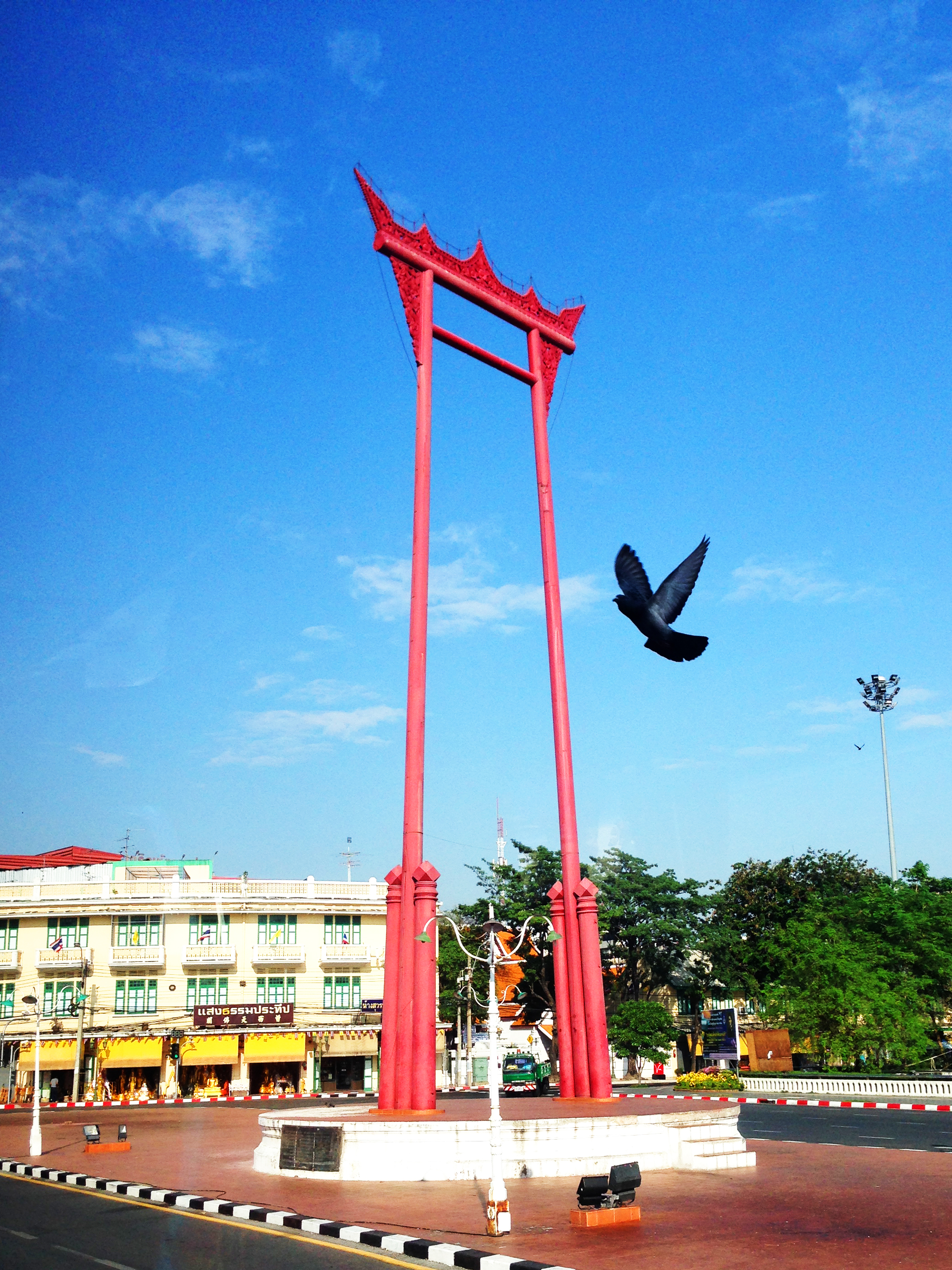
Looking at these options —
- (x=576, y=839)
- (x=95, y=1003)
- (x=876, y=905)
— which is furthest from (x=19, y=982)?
(x=876, y=905)

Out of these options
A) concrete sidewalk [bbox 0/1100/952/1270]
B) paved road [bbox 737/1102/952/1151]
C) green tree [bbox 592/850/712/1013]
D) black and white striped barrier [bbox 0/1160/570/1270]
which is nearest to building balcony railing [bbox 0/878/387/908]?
green tree [bbox 592/850/712/1013]

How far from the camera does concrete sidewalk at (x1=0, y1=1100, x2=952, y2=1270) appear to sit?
9719mm

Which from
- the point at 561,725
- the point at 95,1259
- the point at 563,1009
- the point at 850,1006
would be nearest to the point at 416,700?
the point at 561,725

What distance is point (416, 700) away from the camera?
18.0 metres

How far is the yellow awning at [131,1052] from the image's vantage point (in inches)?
1583

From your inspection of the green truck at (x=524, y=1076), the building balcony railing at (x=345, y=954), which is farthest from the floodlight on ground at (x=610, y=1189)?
the building balcony railing at (x=345, y=954)

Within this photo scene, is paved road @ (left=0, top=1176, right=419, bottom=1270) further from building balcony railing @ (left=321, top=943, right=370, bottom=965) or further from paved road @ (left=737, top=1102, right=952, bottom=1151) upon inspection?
building balcony railing @ (left=321, top=943, right=370, bottom=965)

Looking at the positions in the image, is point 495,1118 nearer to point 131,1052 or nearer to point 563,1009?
point 563,1009

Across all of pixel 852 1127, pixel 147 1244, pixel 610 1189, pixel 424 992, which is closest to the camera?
pixel 147 1244

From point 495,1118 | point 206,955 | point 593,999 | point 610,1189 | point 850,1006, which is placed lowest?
point 610,1189

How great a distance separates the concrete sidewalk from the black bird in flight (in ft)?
21.8

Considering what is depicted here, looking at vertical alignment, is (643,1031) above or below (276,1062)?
above

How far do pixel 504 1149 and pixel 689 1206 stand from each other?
10.6ft

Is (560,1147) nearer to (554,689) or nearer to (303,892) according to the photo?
(554,689)
